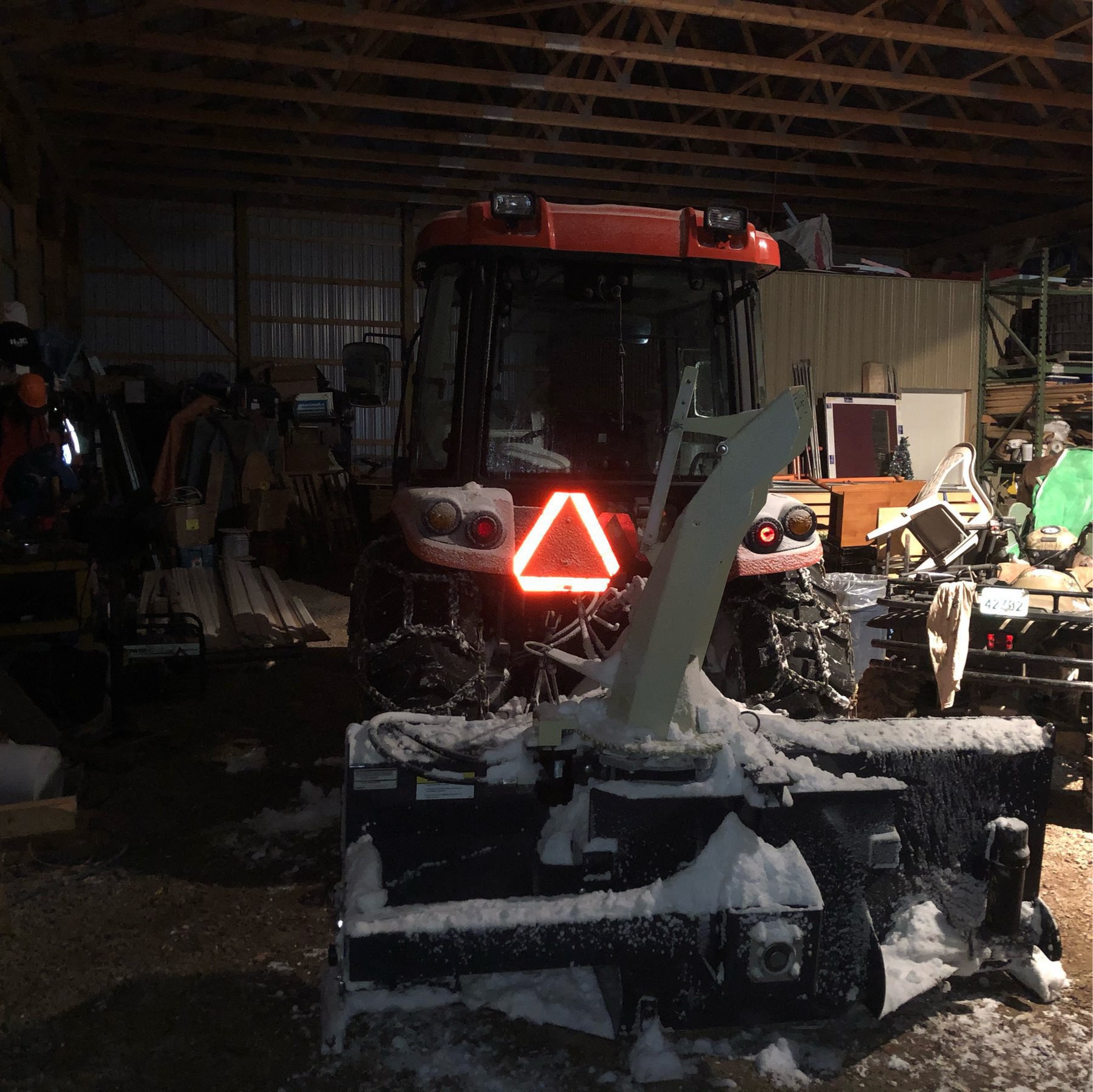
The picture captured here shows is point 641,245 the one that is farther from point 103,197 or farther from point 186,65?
point 103,197

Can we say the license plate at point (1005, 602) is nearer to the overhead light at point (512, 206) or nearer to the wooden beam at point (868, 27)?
the overhead light at point (512, 206)

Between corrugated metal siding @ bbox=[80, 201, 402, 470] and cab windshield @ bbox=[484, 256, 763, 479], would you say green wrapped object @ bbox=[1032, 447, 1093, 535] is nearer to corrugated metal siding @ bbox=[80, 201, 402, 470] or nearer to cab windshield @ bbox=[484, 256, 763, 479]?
cab windshield @ bbox=[484, 256, 763, 479]

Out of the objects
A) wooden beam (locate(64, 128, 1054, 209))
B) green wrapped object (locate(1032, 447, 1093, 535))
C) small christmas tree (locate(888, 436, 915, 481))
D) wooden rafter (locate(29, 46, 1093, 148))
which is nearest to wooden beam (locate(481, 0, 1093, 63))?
wooden rafter (locate(29, 46, 1093, 148))

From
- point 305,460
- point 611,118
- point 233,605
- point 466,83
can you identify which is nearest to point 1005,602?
point 233,605

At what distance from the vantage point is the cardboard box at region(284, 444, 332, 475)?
11523 millimetres

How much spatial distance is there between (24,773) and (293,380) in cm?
936

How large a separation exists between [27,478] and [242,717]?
2186 millimetres

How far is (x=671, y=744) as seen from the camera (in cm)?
225

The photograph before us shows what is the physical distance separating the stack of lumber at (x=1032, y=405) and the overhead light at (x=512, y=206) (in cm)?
1143

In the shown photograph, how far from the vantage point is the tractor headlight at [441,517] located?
3131mm

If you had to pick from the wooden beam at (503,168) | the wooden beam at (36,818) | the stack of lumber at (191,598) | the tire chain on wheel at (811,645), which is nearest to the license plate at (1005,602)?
the tire chain on wheel at (811,645)

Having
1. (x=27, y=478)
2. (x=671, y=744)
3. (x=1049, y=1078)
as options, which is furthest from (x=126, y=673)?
(x=1049, y=1078)

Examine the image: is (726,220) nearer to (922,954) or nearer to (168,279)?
(922,954)

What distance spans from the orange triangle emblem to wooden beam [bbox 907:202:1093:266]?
13.3 metres
